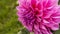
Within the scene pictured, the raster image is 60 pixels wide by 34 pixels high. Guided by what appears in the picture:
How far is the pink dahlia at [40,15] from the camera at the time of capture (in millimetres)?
997

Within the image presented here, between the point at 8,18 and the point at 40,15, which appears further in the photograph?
the point at 8,18

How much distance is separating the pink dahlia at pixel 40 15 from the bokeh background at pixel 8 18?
105 centimetres

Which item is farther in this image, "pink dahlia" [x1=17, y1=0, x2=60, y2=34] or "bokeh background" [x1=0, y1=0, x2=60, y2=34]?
"bokeh background" [x1=0, y1=0, x2=60, y2=34]

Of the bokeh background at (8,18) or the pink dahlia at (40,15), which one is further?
the bokeh background at (8,18)

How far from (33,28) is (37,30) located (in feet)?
0.12

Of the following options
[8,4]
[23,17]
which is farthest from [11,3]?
[23,17]

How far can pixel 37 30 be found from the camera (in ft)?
3.27

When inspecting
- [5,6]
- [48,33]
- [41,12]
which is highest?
[5,6]

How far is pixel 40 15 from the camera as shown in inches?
39.6

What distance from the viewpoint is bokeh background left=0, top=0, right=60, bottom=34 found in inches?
86.0

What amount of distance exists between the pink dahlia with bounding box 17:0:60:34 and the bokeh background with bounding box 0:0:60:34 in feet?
3.45

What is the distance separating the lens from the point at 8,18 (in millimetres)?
2342

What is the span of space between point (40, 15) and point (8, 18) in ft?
4.49

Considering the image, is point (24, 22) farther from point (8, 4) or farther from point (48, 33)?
point (8, 4)
